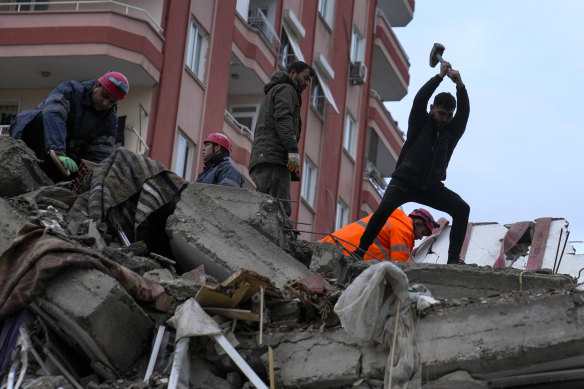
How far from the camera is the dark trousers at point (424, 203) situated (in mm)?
11289

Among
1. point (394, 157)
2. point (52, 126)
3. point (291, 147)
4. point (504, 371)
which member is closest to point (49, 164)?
point (52, 126)

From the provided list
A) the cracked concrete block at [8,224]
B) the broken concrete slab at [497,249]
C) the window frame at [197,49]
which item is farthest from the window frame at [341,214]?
the cracked concrete block at [8,224]

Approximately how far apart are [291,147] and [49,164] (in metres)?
2.04

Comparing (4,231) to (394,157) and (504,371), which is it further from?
(394,157)

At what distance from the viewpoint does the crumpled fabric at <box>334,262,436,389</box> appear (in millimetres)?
Answer: 7531

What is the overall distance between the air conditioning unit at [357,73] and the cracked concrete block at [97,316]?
84.0ft

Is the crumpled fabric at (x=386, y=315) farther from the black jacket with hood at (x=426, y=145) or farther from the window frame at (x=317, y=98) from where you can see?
the window frame at (x=317, y=98)

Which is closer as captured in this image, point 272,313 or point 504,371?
point 504,371

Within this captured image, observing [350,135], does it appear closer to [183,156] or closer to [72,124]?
[183,156]

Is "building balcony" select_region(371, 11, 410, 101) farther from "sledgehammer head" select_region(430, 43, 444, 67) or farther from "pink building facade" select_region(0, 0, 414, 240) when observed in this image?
"sledgehammer head" select_region(430, 43, 444, 67)

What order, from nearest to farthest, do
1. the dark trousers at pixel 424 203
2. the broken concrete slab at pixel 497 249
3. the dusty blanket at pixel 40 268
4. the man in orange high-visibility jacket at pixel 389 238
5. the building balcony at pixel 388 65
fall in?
the dusty blanket at pixel 40 268, the dark trousers at pixel 424 203, the man in orange high-visibility jacket at pixel 389 238, the broken concrete slab at pixel 497 249, the building balcony at pixel 388 65

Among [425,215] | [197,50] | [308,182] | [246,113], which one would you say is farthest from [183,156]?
[425,215]

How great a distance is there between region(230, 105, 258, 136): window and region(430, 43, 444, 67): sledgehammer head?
15.7 meters

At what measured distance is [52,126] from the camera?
36.6 ft
